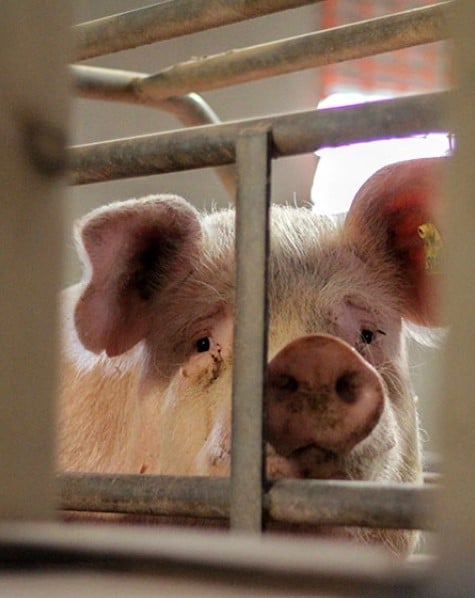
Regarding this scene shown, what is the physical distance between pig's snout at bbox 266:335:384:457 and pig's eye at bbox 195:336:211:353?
47cm

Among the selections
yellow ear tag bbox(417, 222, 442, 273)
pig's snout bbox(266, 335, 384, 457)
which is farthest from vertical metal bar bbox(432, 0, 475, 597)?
yellow ear tag bbox(417, 222, 442, 273)

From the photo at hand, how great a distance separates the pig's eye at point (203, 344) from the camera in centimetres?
227

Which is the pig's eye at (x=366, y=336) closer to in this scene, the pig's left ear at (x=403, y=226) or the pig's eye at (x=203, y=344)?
the pig's left ear at (x=403, y=226)

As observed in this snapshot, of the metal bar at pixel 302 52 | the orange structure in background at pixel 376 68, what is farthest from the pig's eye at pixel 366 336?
the orange structure in background at pixel 376 68

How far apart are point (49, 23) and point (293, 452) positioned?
1.11 metres

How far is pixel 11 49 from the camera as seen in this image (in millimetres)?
849

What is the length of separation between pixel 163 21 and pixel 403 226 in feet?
2.41

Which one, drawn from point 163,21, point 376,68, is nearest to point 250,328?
point 163,21

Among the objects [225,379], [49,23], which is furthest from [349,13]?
[49,23]

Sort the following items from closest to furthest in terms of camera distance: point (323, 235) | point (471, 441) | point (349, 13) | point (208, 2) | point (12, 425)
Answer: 1. point (471, 441)
2. point (12, 425)
3. point (208, 2)
4. point (323, 235)
5. point (349, 13)

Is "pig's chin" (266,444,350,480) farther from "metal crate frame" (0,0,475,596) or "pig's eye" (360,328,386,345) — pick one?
Answer: "pig's eye" (360,328,386,345)

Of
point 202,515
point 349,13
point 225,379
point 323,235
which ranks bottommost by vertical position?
point 202,515

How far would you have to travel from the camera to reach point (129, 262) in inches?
94.2

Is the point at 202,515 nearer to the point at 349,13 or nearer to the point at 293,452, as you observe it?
the point at 293,452
